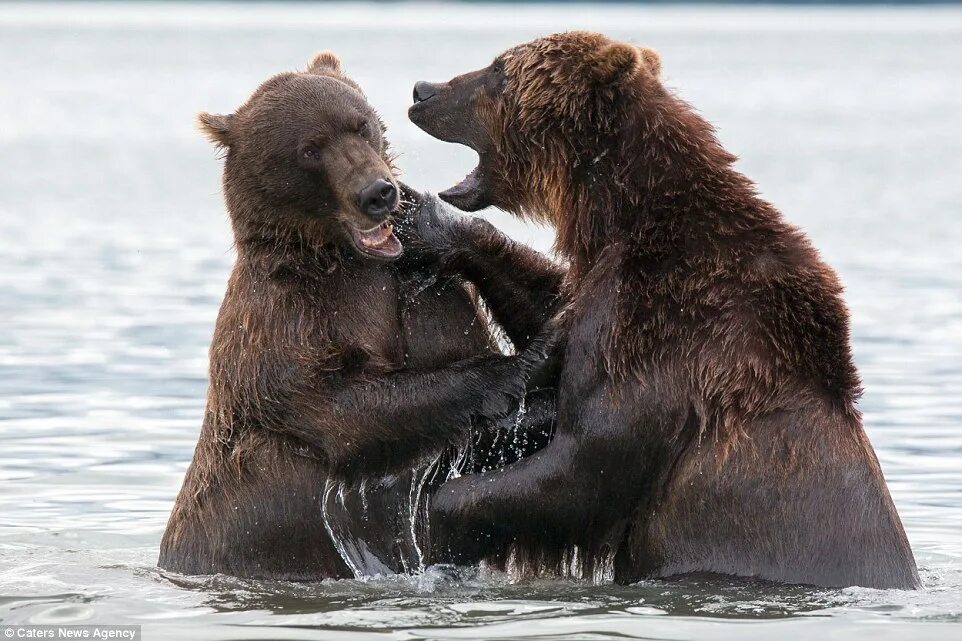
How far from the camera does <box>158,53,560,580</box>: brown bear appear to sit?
298 inches

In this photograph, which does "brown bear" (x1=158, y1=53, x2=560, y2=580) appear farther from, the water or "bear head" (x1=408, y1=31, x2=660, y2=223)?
"bear head" (x1=408, y1=31, x2=660, y2=223)

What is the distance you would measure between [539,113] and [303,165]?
114 cm

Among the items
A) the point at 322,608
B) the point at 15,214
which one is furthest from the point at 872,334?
the point at 15,214

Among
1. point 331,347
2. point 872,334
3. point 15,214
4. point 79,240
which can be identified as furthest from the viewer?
point 15,214

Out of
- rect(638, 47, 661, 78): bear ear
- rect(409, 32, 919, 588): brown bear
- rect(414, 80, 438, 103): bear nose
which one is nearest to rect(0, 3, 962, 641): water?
rect(409, 32, 919, 588): brown bear

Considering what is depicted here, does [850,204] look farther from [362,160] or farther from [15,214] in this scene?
[362,160]

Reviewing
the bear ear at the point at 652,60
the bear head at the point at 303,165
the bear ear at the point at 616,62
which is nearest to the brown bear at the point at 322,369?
the bear head at the point at 303,165

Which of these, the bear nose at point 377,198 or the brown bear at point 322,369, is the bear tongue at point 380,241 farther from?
the bear nose at point 377,198

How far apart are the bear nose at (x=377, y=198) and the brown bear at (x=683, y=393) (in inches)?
33.9

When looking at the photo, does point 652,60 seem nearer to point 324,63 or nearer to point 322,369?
point 324,63

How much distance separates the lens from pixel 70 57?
283 ft

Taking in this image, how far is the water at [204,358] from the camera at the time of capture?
23.8ft

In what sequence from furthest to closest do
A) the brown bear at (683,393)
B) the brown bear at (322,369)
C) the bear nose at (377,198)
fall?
the bear nose at (377,198), the brown bear at (322,369), the brown bear at (683,393)

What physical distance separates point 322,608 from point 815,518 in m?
2.17
